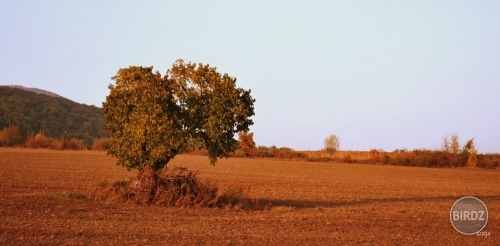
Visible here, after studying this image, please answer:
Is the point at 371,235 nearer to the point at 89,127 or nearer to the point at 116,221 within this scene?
the point at 116,221

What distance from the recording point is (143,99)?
21625 mm

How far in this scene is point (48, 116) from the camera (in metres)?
140

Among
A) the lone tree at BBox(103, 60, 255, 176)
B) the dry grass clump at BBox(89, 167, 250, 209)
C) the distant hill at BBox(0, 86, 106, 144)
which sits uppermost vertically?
the distant hill at BBox(0, 86, 106, 144)

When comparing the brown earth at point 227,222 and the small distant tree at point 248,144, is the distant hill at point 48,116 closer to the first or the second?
the small distant tree at point 248,144

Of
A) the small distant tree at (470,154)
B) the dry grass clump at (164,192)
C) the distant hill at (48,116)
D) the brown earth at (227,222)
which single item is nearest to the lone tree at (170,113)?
the dry grass clump at (164,192)

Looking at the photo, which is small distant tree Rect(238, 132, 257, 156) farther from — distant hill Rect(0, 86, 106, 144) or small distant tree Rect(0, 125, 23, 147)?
distant hill Rect(0, 86, 106, 144)

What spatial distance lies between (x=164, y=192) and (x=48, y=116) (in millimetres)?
125509

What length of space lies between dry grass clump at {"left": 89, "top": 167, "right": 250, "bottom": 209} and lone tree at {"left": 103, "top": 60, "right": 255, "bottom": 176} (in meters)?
0.39

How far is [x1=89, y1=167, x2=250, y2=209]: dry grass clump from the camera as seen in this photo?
21.8 metres

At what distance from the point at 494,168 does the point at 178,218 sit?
68105 millimetres

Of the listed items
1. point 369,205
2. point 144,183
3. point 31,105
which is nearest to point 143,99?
point 144,183

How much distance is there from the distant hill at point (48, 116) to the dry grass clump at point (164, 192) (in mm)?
106894

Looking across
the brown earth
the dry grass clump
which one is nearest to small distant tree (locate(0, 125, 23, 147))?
the brown earth

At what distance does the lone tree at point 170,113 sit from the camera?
71.1ft
